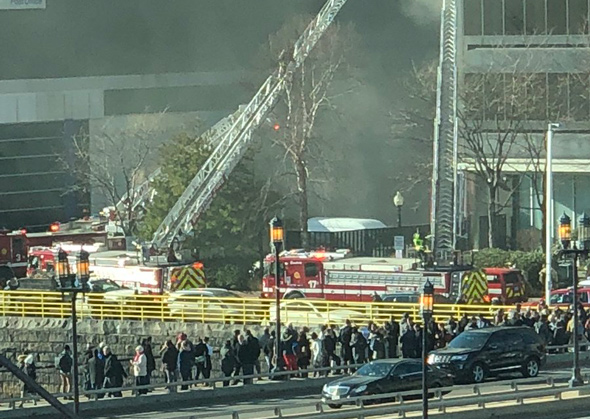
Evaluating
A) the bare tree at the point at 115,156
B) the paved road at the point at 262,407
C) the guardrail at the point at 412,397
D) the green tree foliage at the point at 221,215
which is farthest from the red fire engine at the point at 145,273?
the paved road at the point at 262,407

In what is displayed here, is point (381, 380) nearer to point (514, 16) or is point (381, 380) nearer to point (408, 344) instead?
point (408, 344)

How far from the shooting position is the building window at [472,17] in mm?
62031

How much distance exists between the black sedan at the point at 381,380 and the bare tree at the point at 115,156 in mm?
A: 34614

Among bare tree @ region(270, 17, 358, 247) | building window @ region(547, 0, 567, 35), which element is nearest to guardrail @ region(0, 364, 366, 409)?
bare tree @ region(270, 17, 358, 247)

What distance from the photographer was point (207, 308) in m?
46.2

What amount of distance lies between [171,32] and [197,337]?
33479 mm

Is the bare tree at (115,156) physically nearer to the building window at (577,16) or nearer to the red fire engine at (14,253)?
the red fire engine at (14,253)

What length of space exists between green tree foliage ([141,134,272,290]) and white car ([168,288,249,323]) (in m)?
9.57

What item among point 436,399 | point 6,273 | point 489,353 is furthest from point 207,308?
point 436,399

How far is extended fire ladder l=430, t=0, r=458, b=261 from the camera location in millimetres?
55062

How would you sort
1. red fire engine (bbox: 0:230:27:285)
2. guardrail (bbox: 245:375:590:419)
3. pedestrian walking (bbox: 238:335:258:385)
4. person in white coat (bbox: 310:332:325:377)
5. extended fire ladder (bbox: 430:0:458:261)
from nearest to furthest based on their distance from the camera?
guardrail (bbox: 245:375:590:419) → pedestrian walking (bbox: 238:335:258:385) → person in white coat (bbox: 310:332:325:377) → extended fire ladder (bbox: 430:0:458:261) → red fire engine (bbox: 0:230:27:285)

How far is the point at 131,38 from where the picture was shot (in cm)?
7656

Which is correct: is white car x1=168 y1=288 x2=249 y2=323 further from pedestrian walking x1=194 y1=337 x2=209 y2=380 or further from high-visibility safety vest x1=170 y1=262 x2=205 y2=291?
pedestrian walking x1=194 y1=337 x2=209 y2=380

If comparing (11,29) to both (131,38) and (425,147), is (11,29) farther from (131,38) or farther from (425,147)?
(425,147)
